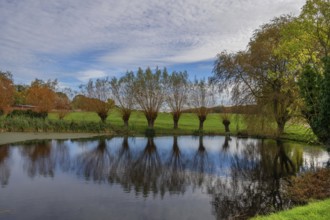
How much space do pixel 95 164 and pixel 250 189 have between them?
26.1 feet

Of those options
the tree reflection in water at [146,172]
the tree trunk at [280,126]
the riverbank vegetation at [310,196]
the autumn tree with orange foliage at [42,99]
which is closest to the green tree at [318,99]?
the riverbank vegetation at [310,196]

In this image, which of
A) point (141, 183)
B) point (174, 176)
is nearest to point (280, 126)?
point (174, 176)

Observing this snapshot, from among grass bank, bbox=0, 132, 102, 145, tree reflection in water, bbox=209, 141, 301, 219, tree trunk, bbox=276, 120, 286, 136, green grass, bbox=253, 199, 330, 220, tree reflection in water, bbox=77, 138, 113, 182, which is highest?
tree trunk, bbox=276, 120, 286, 136

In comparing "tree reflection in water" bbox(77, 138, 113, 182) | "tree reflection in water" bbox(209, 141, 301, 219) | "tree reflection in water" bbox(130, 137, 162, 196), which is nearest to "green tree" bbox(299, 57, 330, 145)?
"tree reflection in water" bbox(209, 141, 301, 219)

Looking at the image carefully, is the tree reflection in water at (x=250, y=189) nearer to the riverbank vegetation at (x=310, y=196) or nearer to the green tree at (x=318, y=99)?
the riverbank vegetation at (x=310, y=196)

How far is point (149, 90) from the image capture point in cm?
3794

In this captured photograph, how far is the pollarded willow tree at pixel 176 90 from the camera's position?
38.2m

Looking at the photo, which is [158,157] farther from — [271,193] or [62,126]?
[62,126]

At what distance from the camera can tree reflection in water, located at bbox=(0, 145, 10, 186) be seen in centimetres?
1174

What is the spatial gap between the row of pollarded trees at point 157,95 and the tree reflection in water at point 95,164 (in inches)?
651

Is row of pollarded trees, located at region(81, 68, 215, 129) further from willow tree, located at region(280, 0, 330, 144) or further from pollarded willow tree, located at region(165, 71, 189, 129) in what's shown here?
willow tree, located at region(280, 0, 330, 144)

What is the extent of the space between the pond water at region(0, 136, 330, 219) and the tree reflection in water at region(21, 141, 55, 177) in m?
0.01

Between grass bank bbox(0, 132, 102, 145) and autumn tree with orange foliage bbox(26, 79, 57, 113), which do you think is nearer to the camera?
grass bank bbox(0, 132, 102, 145)

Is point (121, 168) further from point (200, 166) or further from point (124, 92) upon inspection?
point (124, 92)
